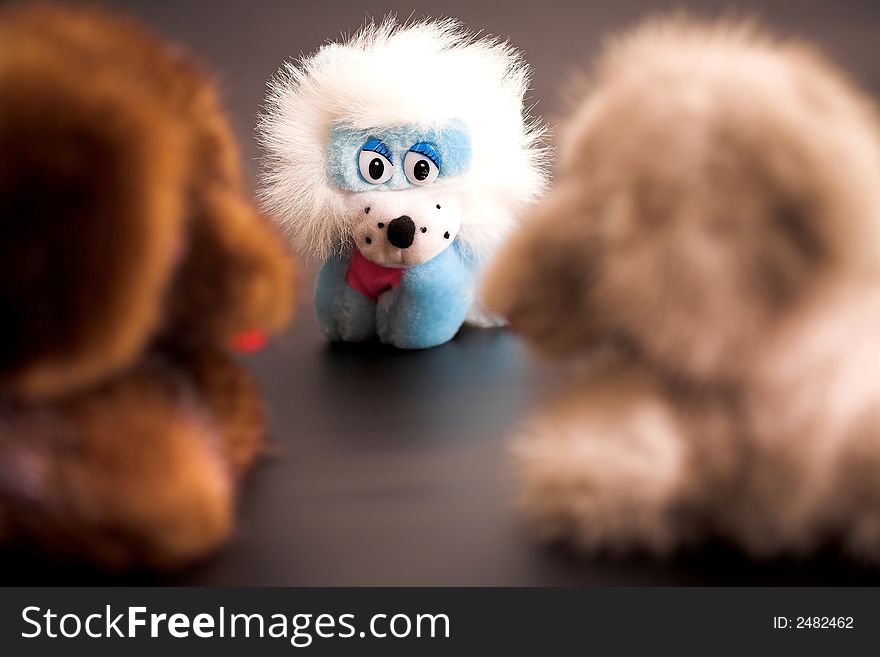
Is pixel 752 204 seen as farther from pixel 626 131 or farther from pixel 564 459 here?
pixel 564 459

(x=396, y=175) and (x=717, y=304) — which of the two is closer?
(x=717, y=304)

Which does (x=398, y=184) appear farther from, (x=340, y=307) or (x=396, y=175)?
(x=340, y=307)

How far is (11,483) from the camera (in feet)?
2.84

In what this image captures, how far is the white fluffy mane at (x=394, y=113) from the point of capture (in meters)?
1.60

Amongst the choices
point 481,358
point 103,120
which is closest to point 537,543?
point 103,120

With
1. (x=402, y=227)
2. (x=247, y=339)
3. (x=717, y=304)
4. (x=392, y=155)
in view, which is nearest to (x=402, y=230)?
(x=402, y=227)

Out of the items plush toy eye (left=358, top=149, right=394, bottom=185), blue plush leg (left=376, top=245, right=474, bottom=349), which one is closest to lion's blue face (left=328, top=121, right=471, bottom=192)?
plush toy eye (left=358, top=149, right=394, bottom=185)

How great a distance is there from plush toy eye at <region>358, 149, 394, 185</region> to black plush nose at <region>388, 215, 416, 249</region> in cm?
7

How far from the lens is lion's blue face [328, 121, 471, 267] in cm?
161

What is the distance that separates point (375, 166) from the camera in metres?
1.62

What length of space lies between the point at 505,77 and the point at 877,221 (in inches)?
37.6

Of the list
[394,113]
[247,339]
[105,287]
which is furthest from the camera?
[394,113]

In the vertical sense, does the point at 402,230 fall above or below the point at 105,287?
above

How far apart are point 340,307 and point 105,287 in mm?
844
